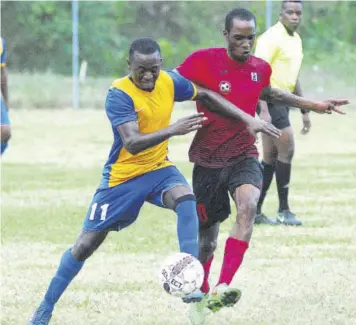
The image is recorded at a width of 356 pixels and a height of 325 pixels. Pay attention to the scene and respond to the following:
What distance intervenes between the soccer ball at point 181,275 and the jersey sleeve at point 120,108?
0.82m

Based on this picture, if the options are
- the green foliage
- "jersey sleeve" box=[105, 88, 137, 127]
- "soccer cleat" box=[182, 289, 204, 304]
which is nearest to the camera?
"soccer cleat" box=[182, 289, 204, 304]

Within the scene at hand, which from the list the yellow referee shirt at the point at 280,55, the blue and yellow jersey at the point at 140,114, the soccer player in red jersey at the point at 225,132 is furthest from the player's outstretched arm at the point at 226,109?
the yellow referee shirt at the point at 280,55

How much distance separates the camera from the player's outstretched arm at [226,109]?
23.5ft

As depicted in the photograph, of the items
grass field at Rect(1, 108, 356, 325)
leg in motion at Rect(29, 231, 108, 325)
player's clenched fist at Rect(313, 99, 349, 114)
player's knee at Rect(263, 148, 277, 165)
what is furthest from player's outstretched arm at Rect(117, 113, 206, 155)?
player's knee at Rect(263, 148, 277, 165)

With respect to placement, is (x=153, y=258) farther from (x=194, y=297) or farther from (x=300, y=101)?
(x=194, y=297)

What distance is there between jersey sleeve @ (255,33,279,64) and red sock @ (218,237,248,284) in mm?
4765

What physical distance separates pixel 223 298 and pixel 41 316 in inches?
41.2

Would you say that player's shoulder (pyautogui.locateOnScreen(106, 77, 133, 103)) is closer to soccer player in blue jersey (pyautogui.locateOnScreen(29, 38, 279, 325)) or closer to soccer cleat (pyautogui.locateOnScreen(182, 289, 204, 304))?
soccer player in blue jersey (pyautogui.locateOnScreen(29, 38, 279, 325))

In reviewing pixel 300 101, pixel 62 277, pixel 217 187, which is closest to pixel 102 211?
pixel 62 277

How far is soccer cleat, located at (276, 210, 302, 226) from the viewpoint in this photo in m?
11.6

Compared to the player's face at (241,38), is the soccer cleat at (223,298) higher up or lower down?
lower down

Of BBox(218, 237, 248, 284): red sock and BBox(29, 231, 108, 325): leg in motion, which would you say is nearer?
BBox(29, 231, 108, 325): leg in motion

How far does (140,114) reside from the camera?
6.80m

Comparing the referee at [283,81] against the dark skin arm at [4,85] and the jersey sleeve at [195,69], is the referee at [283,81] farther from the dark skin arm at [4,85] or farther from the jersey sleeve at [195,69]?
the jersey sleeve at [195,69]
